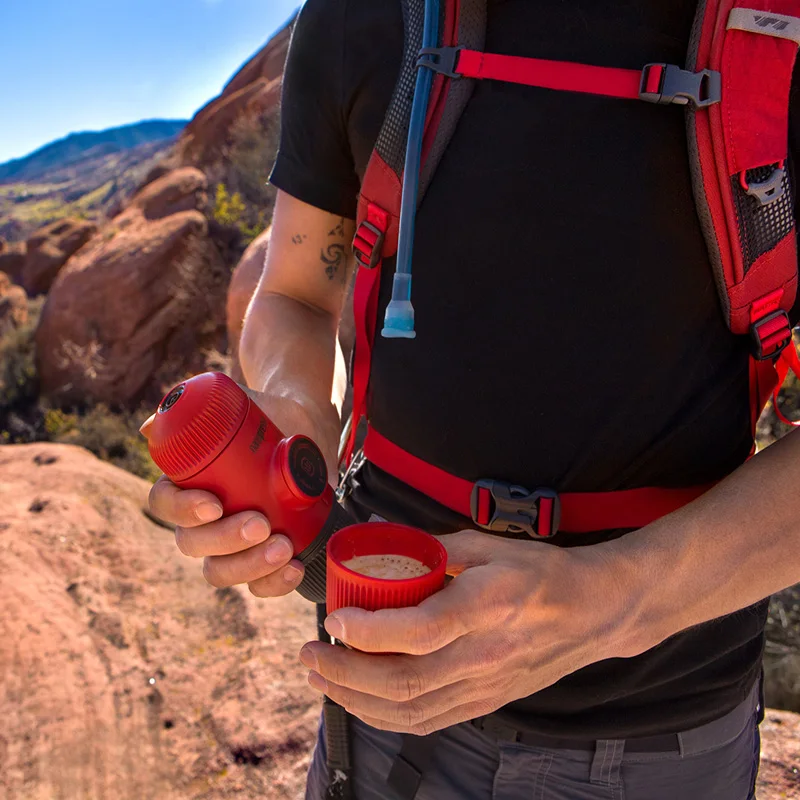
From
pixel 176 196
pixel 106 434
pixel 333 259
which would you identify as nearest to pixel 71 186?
pixel 176 196

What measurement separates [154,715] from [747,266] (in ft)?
10.2

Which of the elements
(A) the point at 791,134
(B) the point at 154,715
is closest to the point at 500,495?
(A) the point at 791,134

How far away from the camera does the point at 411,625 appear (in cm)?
72

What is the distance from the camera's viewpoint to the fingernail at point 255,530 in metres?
0.95

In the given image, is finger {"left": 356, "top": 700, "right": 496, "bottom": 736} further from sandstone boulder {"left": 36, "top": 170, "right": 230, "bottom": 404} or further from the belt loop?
sandstone boulder {"left": 36, "top": 170, "right": 230, "bottom": 404}

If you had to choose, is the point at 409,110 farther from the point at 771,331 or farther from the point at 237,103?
the point at 237,103

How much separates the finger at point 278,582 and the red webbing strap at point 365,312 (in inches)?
16.0

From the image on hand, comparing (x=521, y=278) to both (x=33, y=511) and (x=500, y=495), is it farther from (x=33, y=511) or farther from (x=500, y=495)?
(x=33, y=511)

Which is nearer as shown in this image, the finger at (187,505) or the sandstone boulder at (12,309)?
the finger at (187,505)

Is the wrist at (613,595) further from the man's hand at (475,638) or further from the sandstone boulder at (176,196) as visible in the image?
the sandstone boulder at (176,196)

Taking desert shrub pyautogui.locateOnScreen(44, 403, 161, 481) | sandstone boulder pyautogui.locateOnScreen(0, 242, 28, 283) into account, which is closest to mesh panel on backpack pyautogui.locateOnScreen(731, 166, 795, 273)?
desert shrub pyautogui.locateOnScreen(44, 403, 161, 481)

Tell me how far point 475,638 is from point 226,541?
379mm

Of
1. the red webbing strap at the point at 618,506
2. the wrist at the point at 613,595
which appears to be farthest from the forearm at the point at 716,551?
the red webbing strap at the point at 618,506

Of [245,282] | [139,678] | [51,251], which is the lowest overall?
[139,678]
